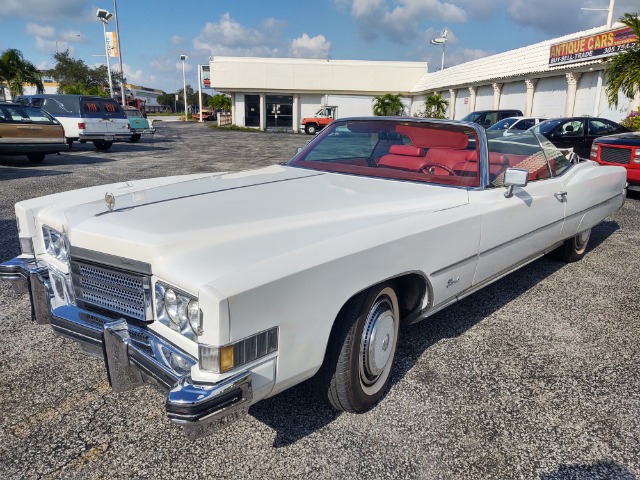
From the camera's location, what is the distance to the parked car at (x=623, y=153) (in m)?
8.49

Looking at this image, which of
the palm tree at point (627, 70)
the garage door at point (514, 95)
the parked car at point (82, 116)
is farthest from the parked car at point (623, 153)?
the garage door at point (514, 95)

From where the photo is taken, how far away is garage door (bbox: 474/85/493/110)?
27.0 metres

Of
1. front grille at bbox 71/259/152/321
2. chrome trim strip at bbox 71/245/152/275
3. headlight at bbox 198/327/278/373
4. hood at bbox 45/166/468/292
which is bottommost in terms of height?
headlight at bbox 198/327/278/373

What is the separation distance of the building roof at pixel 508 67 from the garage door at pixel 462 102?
2.15 feet

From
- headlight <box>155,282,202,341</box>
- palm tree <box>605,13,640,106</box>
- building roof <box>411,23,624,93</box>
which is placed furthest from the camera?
building roof <box>411,23,624,93</box>

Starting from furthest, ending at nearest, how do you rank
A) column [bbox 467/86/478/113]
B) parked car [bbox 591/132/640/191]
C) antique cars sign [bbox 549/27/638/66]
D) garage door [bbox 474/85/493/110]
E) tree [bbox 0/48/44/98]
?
tree [bbox 0/48/44/98] < column [bbox 467/86/478/113] < garage door [bbox 474/85/493/110] < antique cars sign [bbox 549/27/638/66] < parked car [bbox 591/132/640/191]

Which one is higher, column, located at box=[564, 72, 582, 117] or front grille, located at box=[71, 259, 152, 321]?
column, located at box=[564, 72, 582, 117]

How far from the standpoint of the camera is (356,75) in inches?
1499

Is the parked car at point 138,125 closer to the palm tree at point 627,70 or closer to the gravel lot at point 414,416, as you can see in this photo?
the palm tree at point 627,70

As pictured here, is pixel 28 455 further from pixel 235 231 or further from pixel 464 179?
pixel 464 179

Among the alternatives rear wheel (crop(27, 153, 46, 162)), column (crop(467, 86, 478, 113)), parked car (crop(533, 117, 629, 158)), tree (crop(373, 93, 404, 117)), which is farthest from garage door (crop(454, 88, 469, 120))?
rear wheel (crop(27, 153, 46, 162))

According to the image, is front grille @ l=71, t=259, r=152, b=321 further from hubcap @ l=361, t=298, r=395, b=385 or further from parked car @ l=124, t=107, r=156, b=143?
parked car @ l=124, t=107, r=156, b=143

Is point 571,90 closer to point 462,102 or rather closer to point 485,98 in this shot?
point 485,98

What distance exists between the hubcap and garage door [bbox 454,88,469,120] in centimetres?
2928
